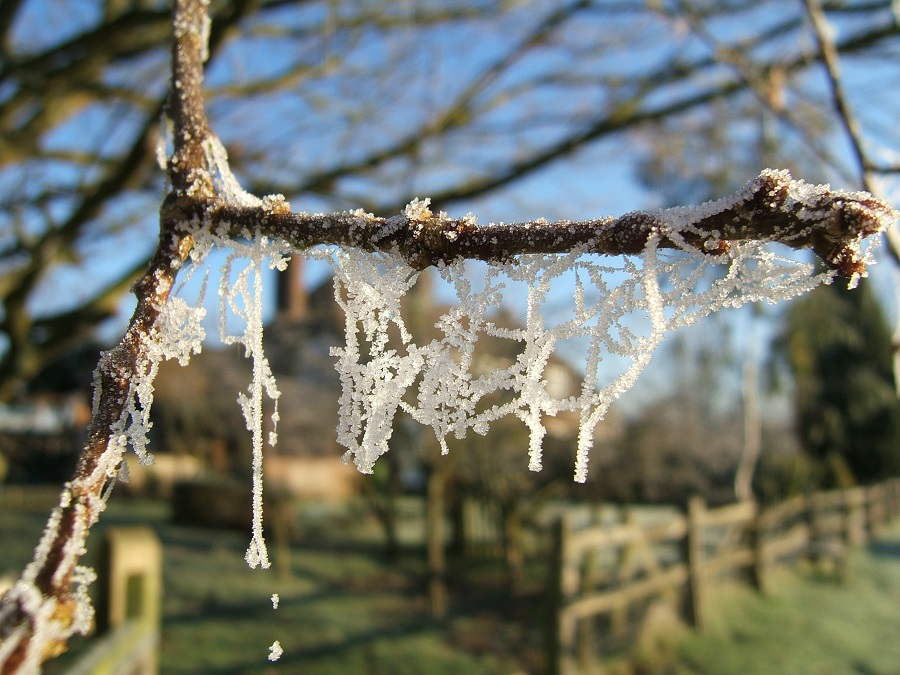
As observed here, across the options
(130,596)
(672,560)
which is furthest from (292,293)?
(130,596)

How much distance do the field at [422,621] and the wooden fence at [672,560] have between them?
319mm

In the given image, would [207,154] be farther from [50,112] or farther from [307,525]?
[307,525]

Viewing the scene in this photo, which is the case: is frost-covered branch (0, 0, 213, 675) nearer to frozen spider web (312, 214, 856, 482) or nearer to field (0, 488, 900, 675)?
frozen spider web (312, 214, 856, 482)

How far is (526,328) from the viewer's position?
63 centimetres

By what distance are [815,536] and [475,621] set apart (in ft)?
18.9

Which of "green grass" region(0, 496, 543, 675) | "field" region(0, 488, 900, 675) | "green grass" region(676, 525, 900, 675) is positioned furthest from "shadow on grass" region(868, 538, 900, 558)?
"green grass" region(0, 496, 543, 675)

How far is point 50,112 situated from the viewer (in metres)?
4.61

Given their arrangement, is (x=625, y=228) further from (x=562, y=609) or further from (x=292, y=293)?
(x=292, y=293)

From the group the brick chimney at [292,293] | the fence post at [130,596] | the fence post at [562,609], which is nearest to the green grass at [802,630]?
the fence post at [562,609]

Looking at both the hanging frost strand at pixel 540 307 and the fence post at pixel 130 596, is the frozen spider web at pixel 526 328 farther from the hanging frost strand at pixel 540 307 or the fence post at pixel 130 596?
the fence post at pixel 130 596

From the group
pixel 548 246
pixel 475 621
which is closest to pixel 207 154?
pixel 548 246

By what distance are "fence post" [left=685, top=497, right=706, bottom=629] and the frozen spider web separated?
7.49 m

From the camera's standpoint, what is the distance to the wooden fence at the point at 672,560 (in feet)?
19.6

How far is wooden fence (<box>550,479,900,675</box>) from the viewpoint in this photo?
5.96 m
